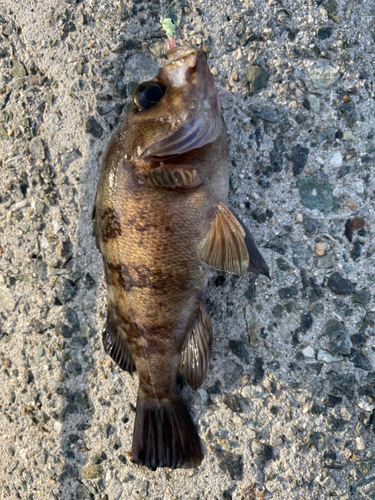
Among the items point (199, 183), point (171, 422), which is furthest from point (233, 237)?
point (171, 422)

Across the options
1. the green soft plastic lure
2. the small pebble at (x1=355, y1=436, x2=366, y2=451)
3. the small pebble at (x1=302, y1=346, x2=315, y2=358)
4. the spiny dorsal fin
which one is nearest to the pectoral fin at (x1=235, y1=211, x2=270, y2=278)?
the spiny dorsal fin

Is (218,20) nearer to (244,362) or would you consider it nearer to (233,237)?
(233,237)

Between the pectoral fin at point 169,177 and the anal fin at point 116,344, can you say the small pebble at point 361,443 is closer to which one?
the anal fin at point 116,344

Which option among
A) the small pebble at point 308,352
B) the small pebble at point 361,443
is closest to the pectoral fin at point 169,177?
the small pebble at point 308,352

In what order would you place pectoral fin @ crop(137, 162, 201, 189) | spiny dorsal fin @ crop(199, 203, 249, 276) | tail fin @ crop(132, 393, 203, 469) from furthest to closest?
tail fin @ crop(132, 393, 203, 469)
spiny dorsal fin @ crop(199, 203, 249, 276)
pectoral fin @ crop(137, 162, 201, 189)

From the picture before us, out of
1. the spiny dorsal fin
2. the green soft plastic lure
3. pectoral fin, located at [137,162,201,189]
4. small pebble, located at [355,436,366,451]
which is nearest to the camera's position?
pectoral fin, located at [137,162,201,189]

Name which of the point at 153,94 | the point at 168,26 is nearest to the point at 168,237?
the point at 153,94

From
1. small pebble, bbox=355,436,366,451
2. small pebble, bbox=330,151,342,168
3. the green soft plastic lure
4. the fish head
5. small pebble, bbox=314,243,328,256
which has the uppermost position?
the green soft plastic lure

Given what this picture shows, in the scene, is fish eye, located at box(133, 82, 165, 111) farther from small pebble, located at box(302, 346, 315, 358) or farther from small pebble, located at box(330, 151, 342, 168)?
small pebble, located at box(302, 346, 315, 358)
